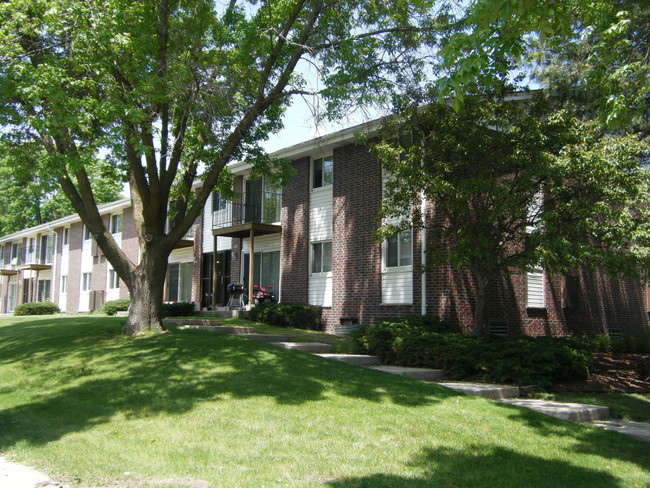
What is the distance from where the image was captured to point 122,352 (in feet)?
35.0

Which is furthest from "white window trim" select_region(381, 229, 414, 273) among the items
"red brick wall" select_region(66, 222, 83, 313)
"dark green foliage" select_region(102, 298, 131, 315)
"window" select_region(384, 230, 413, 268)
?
"red brick wall" select_region(66, 222, 83, 313)

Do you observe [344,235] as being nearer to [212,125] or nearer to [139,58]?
[212,125]

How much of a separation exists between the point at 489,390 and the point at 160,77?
8369 millimetres

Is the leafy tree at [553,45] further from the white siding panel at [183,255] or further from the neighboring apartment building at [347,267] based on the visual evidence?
the white siding panel at [183,255]

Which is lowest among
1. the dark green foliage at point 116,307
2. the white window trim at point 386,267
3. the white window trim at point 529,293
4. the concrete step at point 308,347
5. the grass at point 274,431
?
the grass at point 274,431

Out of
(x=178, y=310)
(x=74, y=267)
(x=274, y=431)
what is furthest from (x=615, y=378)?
(x=74, y=267)

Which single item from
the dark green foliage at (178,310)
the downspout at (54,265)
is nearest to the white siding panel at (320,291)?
the dark green foliage at (178,310)

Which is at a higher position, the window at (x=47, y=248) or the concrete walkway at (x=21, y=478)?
the window at (x=47, y=248)

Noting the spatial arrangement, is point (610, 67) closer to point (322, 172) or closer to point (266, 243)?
point (322, 172)

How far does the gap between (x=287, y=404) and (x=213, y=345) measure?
4.14m

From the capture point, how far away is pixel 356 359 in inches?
466

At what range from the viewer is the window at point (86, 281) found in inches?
1329

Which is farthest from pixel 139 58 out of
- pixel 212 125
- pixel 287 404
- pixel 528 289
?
pixel 528 289

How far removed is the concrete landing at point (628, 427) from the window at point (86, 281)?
30.9 m
